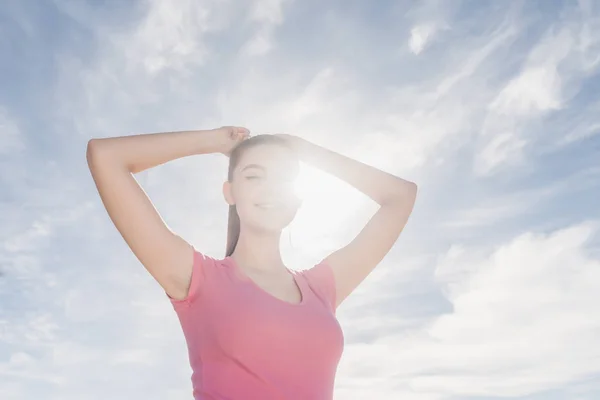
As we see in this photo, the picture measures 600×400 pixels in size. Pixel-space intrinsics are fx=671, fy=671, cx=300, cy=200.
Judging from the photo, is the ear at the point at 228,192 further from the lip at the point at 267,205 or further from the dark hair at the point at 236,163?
the lip at the point at 267,205

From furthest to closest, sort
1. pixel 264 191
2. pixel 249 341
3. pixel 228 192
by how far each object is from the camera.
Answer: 1. pixel 228 192
2. pixel 264 191
3. pixel 249 341

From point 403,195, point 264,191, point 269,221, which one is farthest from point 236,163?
point 403,195

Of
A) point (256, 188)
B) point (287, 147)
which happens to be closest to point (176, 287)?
point (256, 188)

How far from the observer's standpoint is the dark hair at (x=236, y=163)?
505cm

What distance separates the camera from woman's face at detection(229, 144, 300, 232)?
15.9 ft

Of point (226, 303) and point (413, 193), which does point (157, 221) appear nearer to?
point (226, 303)

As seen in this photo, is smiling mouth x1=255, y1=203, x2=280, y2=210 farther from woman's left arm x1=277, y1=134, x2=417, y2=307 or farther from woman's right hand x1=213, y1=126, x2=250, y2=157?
woman's left arm x1=277, y1=134, x2=417, y2=307

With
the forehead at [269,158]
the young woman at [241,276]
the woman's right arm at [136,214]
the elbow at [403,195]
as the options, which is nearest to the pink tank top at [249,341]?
the young woman at [241,276]

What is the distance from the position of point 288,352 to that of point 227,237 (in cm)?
134

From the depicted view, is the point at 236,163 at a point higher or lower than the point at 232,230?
higher

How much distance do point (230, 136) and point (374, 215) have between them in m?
1.61

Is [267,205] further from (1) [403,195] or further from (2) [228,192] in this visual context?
(1) [403,195]

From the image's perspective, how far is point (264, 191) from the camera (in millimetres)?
4832

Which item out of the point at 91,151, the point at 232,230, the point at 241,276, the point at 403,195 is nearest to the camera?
the point at 91,151
